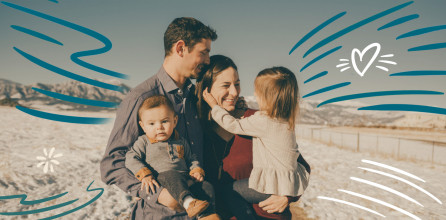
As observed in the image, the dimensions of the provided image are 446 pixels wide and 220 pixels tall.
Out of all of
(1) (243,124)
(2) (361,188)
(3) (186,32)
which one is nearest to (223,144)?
(1) (243,124)

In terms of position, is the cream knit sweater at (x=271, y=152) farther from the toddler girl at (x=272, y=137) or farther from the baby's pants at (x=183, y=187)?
the baby's pants at (x=183, y=187)

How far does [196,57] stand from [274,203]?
1.45m

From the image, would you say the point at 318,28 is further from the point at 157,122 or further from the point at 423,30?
the point at 157,122

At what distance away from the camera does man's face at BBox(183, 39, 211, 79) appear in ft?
8.76

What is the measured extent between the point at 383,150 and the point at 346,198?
28.2ft

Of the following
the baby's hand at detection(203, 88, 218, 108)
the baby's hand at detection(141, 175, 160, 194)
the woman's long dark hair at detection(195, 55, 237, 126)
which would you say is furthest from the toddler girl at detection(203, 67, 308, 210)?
the baby's hand at detection(141, 175, 160, 194)

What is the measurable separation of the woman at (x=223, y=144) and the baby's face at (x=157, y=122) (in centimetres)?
68

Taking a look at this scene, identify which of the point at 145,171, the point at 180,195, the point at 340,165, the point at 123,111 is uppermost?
the point at 123,111

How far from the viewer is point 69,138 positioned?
17438 mm

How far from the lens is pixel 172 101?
101 inches

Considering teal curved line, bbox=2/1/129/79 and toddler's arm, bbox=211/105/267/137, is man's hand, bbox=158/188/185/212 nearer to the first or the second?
toddler's arm, bbox=211/105/267/137

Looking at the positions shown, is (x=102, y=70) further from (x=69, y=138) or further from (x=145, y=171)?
(x=69, y=138)

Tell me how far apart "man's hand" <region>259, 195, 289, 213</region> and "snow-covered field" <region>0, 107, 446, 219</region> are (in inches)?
217

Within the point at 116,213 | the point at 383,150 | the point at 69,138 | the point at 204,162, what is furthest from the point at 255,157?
the point at 69,138
